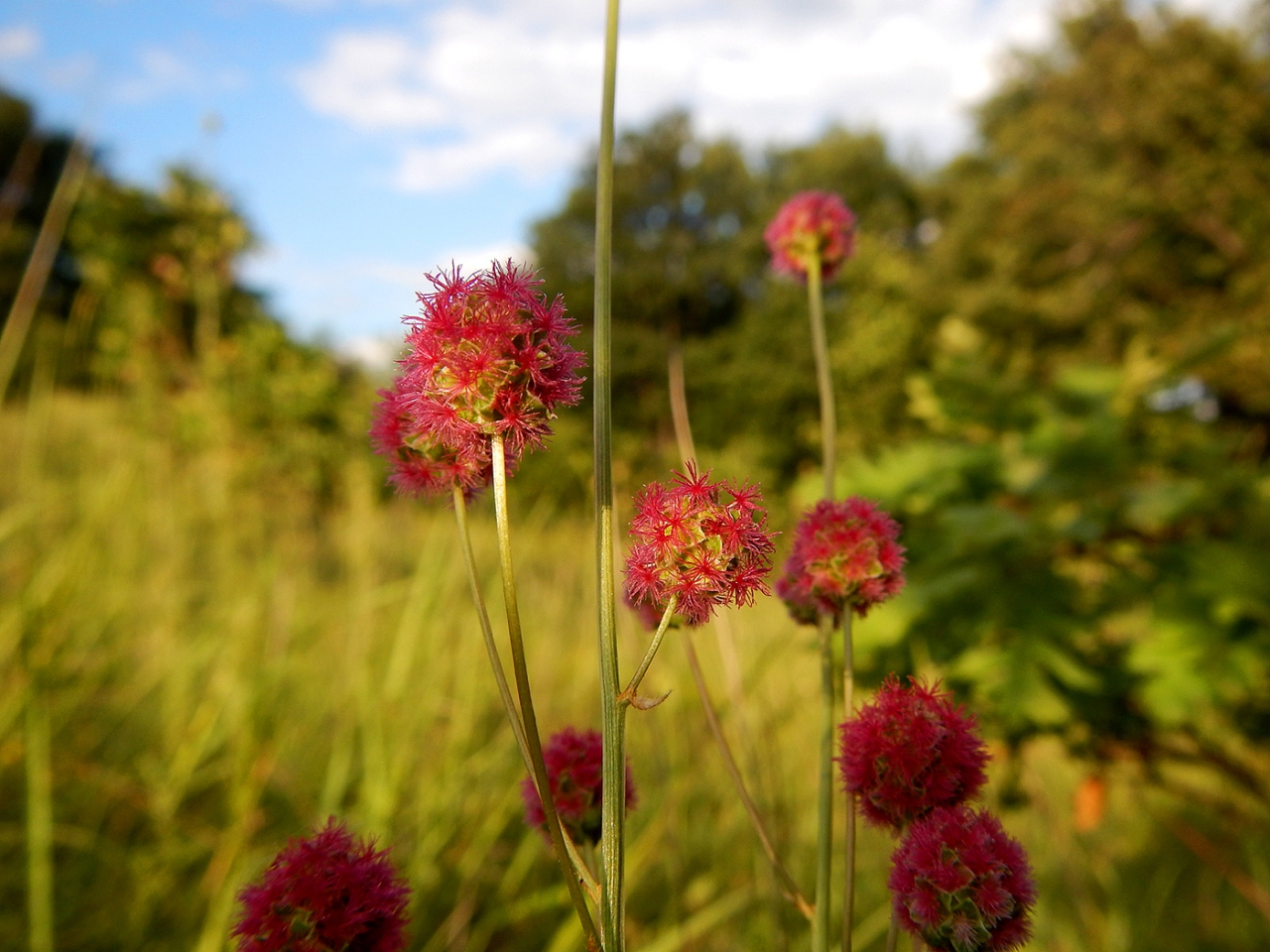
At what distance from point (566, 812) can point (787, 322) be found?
49.8 ft

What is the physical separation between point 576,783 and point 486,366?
0.27 m

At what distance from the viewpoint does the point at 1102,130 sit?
1341 centimetres

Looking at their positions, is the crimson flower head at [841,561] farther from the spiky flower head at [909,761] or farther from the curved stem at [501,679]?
the curved stem at [501,679]

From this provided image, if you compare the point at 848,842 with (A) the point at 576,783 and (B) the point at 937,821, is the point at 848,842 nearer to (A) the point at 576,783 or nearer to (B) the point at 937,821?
(B) the point at 937,821

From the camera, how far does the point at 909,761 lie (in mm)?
418

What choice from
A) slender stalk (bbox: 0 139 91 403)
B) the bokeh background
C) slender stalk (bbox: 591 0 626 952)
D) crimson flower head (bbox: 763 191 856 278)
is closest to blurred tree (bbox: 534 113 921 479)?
the bokeh background

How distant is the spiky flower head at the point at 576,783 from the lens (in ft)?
1.62

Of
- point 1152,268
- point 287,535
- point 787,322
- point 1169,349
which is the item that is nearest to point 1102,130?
point 1152,268

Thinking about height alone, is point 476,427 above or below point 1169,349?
below

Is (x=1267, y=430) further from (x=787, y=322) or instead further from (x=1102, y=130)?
(x=787, y=322)

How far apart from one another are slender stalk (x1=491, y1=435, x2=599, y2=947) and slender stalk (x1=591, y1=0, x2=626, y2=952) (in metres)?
0.01

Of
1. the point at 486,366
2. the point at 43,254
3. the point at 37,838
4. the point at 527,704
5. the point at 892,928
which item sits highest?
the point at 43,254

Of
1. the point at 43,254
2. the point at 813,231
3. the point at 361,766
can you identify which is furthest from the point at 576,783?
the point at 361,766

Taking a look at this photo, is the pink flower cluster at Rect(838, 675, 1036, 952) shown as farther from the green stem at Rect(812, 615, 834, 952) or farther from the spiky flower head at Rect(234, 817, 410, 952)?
the spiky flower head at Rect(234, 817, 410, 952)
